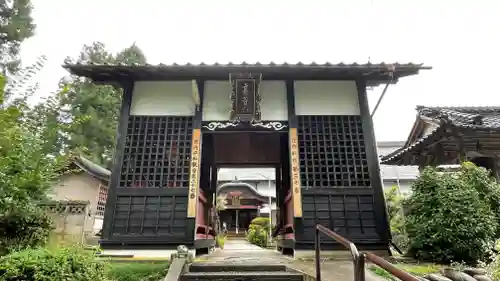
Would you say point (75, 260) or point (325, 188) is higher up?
point (325, 188)

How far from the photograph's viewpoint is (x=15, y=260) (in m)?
3.30

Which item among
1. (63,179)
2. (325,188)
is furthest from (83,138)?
(325,188)

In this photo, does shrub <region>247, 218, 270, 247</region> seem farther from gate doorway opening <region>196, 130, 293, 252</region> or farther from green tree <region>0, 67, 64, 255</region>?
green tree <region>0, 67, 64, 255</region>

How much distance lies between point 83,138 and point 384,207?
1968cm

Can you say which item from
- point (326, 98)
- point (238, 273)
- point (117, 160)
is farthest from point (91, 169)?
point (238, 273)

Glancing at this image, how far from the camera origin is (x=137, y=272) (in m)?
5.64

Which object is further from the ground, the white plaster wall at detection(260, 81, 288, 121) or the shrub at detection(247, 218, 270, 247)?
the white plaster wall at detection(260, 81, 288, 121)

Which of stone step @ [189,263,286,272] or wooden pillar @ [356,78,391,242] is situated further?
wooden pillar @ [356,78,391,242]

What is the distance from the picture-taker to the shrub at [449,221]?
20.7ft

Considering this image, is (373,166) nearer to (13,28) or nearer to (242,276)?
(242,276)

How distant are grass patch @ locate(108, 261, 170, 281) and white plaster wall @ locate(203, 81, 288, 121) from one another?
385 centimetres

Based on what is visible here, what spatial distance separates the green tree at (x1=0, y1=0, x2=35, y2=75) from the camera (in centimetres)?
1784

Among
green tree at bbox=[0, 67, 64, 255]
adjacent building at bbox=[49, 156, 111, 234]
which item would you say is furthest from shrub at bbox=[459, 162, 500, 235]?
adjacent building at bbox=[49, 156, 111, 234]

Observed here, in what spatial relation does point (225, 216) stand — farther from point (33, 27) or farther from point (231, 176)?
point (33, 27)
